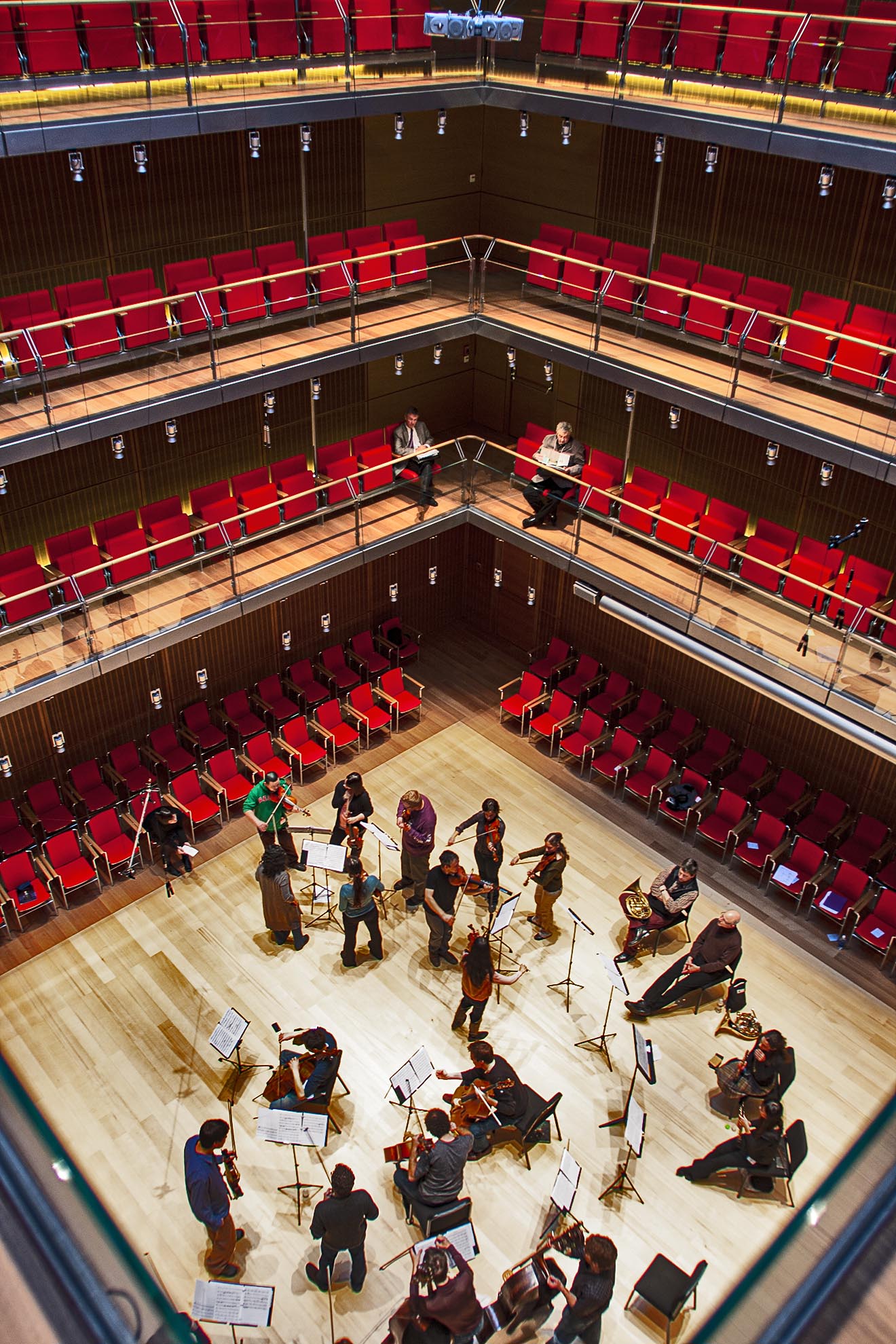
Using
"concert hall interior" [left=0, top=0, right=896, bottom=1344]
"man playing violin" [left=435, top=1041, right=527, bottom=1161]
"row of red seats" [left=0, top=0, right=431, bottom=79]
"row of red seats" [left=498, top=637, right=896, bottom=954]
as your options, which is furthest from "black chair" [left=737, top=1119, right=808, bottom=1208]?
"row of red seats" [left=0, top=0, right=431, bottom=79]

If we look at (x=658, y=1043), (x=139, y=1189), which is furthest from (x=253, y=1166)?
(x=658, y=1043)

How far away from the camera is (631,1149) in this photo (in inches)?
358

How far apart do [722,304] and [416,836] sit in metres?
6.77

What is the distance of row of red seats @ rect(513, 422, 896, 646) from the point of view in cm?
1057

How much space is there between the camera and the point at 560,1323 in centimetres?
718

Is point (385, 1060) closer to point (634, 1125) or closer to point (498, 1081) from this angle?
point (498, 1081)

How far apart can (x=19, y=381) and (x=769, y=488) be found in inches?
348

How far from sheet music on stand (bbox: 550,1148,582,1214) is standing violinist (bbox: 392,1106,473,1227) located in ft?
2.37

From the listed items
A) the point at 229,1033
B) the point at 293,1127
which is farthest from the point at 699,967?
the point at 229,1033

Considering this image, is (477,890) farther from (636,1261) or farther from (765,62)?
(765,62)

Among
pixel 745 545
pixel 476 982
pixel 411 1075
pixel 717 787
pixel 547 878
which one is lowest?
pixel 717 787

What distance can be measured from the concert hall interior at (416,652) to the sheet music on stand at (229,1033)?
51mm

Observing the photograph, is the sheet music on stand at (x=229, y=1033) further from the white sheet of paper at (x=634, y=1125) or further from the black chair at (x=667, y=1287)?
the black chair at (x=667, y=1287)

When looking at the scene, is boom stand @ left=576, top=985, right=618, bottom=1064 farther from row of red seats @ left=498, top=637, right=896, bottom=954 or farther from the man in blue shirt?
the man in blue shirt
